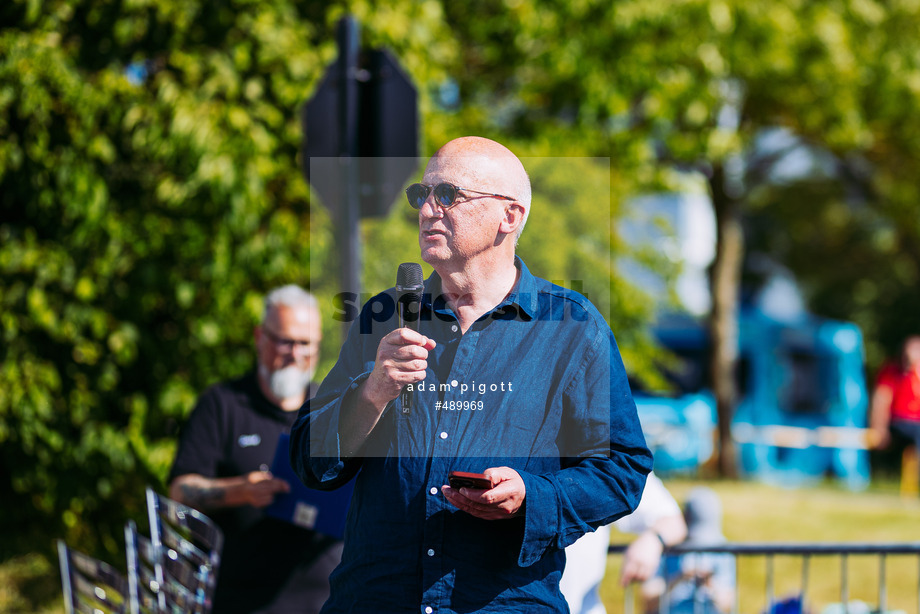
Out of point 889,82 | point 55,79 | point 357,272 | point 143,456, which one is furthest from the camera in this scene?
point 889,82

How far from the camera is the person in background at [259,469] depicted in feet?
11.1

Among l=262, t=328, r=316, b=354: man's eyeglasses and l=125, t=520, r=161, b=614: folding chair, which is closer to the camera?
l=125, t=520, r=161, b=614: folding chair

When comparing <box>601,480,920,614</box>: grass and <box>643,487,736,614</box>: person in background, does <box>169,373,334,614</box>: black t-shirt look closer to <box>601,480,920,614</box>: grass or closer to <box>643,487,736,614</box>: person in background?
<box>643,487,736,614</box>: person in background

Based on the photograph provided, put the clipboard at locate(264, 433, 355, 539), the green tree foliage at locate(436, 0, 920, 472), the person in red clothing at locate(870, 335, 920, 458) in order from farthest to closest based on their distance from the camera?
the person in red clothing at locate(870, 335, 920, 458) → the green tree foliage at locate(436, 0, 920, 472) → the clipboard at locate(264, 433, 355, 539)

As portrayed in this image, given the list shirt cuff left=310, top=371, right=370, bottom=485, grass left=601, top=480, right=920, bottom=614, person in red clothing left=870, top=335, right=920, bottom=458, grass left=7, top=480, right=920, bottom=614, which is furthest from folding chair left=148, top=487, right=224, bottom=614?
person in red clothing left=870, top=335, right=920, bottom=458

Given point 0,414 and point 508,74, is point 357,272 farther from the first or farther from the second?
point 508,74

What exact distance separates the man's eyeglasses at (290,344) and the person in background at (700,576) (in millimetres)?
1920

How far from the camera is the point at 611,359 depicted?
67.1 inches

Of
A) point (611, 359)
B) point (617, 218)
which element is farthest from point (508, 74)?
point (611, 359)

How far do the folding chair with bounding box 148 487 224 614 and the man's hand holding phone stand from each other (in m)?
1.74

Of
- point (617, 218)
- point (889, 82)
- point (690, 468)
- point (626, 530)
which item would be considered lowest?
point (690, 468)

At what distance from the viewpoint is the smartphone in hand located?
151 cm

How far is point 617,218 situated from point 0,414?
198 inches

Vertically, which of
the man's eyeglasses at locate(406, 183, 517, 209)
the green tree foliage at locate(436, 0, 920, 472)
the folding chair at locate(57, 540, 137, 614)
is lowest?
the folding chair at locate(57, 540, 137, 614)
